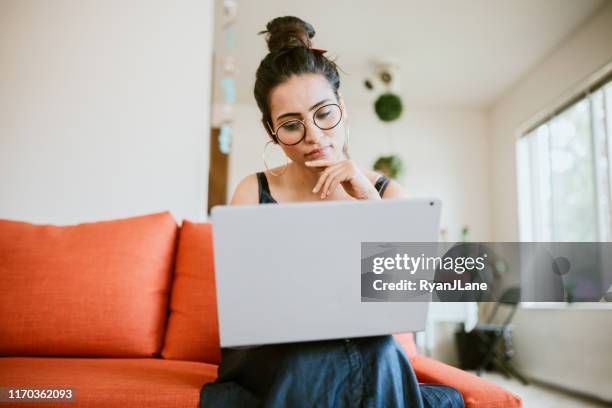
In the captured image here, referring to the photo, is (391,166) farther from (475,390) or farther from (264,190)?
(475,390)

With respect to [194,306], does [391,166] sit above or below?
above

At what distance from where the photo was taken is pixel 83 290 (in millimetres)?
1448

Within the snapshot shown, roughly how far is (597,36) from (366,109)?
222 centimetres

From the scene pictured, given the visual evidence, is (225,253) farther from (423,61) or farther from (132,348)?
(423,61)

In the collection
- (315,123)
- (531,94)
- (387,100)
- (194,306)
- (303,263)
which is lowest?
(194,306)

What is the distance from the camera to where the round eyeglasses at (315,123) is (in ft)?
4.25

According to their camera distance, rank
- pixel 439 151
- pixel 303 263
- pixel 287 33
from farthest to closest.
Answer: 1. pixel 439 151
2. pixel 287 33
3. pixel 303 263

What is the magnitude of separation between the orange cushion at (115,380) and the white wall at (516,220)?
9.47 feet

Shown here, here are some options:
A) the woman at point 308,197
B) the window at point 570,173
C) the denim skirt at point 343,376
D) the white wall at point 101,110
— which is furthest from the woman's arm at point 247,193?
the window at point 570,173

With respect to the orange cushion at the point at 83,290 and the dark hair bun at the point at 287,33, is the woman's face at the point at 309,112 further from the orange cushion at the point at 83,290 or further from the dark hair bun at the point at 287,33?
the orange cushion at the point at 83,290

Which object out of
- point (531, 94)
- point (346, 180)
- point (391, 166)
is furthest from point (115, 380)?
point (531, 94)

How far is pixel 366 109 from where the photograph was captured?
525 centimetres

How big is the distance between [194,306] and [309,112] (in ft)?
2.21

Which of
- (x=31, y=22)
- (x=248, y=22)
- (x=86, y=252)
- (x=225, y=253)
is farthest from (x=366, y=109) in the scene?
(x=225, y=253)
